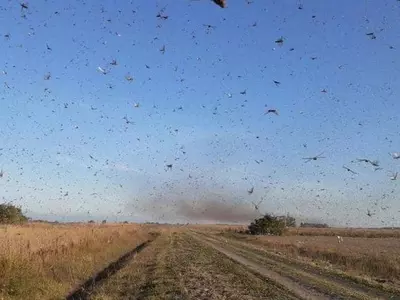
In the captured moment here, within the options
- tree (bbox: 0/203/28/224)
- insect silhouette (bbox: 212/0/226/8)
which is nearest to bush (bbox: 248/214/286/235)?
tree (bbox: 0/203/28/224)

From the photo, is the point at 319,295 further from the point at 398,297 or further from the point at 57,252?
the point at 57,252

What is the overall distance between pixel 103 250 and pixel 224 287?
16.6 meters

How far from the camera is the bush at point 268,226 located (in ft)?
330

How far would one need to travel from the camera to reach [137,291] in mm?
16219

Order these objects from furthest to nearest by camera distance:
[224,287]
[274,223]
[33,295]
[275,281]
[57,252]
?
[274,223], [57,252], [275,281], [224,287], [33,295]

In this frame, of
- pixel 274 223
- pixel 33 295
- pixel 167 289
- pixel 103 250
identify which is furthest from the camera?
pixel 274 223

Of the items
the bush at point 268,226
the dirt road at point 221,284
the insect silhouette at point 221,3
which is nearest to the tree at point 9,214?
the bush at point 268,226

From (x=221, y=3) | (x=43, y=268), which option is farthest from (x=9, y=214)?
(x=221, y=3)

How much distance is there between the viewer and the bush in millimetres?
100500

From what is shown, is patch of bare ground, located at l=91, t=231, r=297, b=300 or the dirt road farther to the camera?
the dirt road

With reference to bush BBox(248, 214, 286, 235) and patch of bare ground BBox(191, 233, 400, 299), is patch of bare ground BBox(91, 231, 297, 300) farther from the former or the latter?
bush BBox(248, 214, 286, 235)

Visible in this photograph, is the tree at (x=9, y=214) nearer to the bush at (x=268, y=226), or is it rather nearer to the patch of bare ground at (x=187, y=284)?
the bush at (x=268, y=226)

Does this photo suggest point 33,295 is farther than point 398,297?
No

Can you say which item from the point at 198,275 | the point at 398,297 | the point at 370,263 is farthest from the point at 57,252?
the point at 370,263
